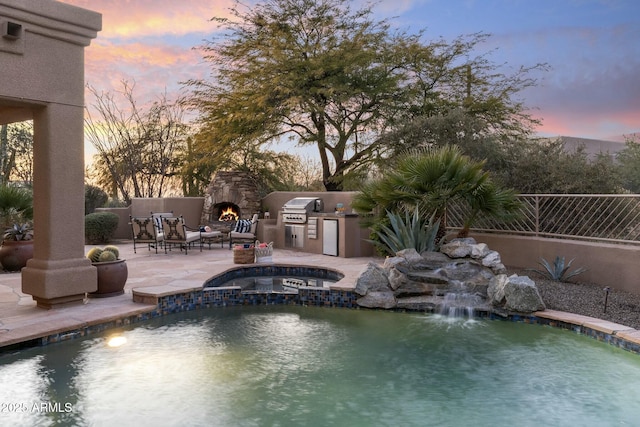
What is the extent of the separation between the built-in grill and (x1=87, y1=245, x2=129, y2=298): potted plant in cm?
537

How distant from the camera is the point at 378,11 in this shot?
59.5ft

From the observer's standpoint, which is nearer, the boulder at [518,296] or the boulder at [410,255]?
the boulder at [518,296]

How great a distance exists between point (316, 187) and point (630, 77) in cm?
1086

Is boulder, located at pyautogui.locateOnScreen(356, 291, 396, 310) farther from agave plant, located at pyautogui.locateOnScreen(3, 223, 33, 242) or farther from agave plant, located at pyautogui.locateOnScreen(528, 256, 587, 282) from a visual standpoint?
agave plant, located at pyautogui.locateOnScreen(3, 223, 33, 242)

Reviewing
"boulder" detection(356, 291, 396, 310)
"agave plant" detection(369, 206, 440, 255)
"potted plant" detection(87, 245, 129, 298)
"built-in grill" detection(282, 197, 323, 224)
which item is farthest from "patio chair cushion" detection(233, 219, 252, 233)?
"boulder" detection(356, 291, 396, 310)

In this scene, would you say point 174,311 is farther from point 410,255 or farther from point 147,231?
point 147,231

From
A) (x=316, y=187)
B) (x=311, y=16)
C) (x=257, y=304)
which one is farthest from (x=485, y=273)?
(x=311, y=16)

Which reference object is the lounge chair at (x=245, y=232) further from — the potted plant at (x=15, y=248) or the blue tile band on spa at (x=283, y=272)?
the potted plant at (x=15, y=248)

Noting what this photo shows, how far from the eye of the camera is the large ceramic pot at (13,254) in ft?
28.8

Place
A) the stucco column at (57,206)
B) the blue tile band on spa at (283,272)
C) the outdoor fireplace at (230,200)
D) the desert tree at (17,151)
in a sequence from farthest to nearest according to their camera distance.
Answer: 1. the desert tree at (17,151)
2. the outdoor fireplace at (230,200)
3. the blue tile band on spa at (283,272)
4. the stucco column at (57,206)

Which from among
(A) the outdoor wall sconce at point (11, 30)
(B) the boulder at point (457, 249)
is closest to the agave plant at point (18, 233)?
(A) the outdoor wall sconce at point (11, 30)

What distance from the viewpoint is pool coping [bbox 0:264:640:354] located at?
16.5 feet

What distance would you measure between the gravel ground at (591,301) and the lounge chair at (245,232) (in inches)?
267

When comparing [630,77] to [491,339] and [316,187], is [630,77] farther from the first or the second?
[491,339]
